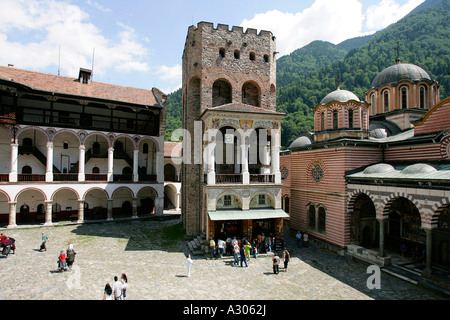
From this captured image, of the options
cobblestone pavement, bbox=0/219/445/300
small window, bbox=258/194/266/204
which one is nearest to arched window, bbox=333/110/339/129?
small window, bbox=258/194/266/204

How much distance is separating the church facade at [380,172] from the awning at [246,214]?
413cm

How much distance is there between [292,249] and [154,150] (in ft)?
62.3

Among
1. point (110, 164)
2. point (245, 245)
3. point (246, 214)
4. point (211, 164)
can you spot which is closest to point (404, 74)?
point (246, 214)

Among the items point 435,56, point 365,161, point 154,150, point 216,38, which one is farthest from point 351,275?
point 435,56

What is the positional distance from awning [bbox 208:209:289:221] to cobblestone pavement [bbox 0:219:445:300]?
8.32ft

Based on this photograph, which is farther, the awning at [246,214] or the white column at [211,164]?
the white column at [211,164]

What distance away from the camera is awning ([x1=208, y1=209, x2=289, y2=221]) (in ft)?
53.8

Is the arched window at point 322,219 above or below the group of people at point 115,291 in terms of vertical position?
above

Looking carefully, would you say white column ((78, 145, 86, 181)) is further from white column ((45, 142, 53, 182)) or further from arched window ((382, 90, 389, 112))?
arched window ((382, 90, 389, 112))

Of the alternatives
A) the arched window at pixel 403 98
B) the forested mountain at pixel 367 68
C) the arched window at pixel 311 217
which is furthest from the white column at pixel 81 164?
the forested mountain at pixel 367 68

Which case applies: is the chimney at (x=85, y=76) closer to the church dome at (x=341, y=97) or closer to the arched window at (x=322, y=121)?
the arched window at (x=322, y=121)

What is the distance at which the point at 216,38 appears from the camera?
66.3ft

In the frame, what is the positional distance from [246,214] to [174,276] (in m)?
5.90

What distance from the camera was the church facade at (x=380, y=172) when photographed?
13.5 metres
